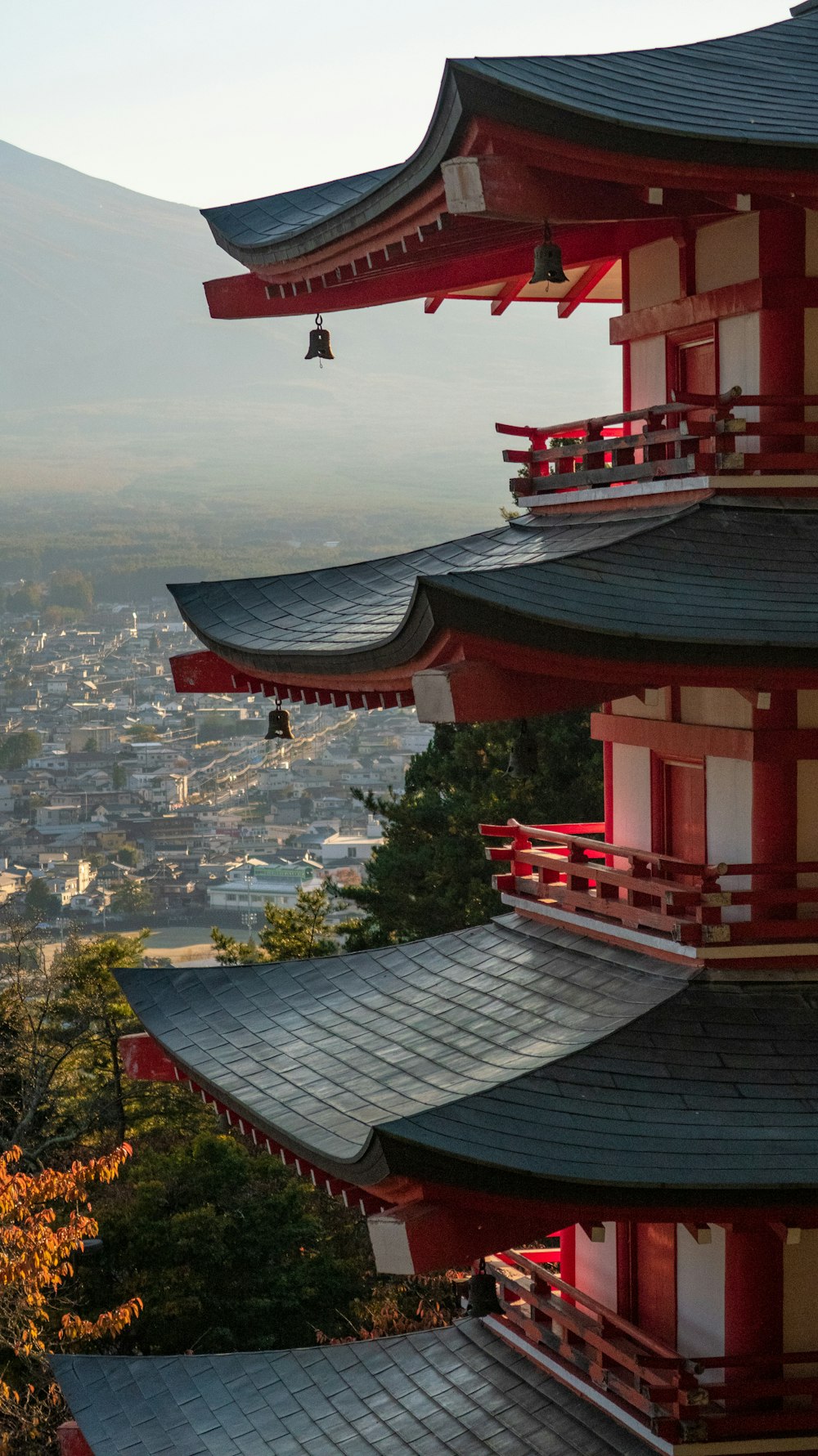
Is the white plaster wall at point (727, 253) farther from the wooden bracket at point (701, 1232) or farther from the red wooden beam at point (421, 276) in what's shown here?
the wooden bracket at point (701, 1232)

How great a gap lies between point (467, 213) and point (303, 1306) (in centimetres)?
1887

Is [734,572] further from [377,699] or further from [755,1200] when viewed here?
[755,1200]

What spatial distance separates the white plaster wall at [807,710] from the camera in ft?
27.8

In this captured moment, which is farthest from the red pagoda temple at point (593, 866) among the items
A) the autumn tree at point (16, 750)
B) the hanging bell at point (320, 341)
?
the autumn tree at point (16, 750)

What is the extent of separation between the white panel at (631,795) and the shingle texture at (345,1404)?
3154mm

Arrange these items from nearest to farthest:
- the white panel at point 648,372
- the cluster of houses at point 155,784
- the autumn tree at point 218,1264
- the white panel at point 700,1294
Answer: the white panel at point 700,1294 < the white panel at point 648,372 < the autumn tree at point 218,1264 < the cluster of houses at point 155,784

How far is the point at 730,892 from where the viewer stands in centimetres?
820

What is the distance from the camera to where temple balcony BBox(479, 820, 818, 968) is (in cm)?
823

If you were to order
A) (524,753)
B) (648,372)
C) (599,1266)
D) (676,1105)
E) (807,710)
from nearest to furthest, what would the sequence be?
(676,1105), (807,710), (524,753), (648,372), (599,1266)

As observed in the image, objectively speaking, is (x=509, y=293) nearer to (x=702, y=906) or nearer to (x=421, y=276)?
(x=421, y=276)

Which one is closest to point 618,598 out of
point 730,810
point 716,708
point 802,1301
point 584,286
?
point 716,708

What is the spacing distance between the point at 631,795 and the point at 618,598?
2.56 meters

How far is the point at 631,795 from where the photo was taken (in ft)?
32.3

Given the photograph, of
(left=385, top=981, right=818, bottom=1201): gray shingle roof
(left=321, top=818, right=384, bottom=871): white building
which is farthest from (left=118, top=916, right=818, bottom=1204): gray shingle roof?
(left=321, top=818, right=384, bottom=871): white building
